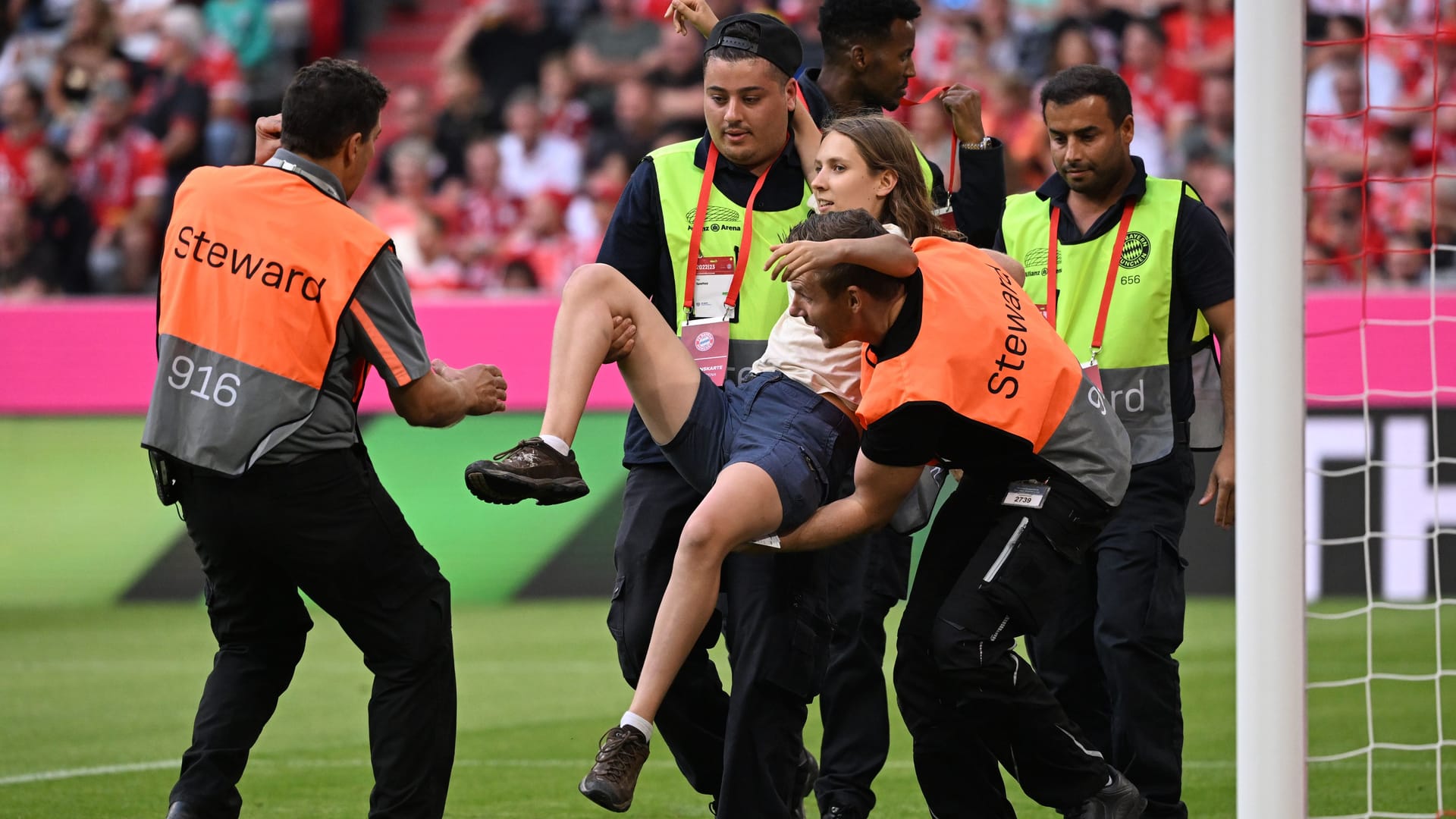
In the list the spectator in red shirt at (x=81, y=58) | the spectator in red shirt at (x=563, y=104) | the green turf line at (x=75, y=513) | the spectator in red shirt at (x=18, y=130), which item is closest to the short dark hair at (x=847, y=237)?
the green turf line at (x=75, y=513)

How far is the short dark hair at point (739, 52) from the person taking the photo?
17.1 feet

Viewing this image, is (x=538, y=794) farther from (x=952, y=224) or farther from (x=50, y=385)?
(x=50, y=385)

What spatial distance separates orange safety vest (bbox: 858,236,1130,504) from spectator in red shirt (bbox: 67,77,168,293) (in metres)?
10.3

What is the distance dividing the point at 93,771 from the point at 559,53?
9.96 meters

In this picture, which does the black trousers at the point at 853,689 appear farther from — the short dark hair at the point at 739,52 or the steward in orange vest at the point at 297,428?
the short dark hair at the point at 739,52

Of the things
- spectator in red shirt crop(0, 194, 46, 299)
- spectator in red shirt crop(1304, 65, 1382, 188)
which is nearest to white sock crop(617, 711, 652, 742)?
spectator in red shirt crop(1304, 65, 1382, 188)

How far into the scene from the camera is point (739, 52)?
206 inches

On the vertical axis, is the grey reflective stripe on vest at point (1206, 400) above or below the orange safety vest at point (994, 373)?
below

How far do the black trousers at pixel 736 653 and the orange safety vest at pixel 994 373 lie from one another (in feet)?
2.04

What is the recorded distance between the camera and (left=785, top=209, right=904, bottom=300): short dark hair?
4.54 m

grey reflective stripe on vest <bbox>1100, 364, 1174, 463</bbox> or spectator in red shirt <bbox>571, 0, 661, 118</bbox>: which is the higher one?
spectator in red shirt <bbox>571, 0, 661, 118</bbox>

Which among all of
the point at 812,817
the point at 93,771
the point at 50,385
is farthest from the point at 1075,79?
the point at 50,385

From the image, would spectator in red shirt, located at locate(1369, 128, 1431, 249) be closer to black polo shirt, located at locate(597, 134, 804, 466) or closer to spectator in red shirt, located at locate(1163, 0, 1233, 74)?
spectator in red shirt, located at locate(1163, 0, 1233, 74)

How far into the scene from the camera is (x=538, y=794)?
6.32 metres
